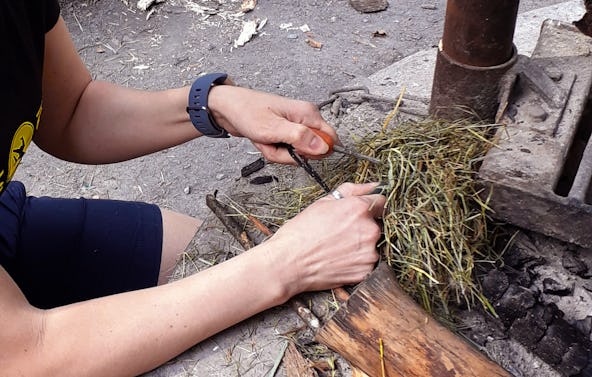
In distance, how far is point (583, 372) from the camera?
1.46 metres

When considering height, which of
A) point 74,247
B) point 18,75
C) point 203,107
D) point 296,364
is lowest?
point 74,247

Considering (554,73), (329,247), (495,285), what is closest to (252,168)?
(329,247)

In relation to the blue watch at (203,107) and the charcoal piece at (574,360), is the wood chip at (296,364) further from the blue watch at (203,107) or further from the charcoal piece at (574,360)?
the blue watch at (203,107)

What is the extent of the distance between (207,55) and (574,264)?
281 cm

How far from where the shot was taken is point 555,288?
161cm

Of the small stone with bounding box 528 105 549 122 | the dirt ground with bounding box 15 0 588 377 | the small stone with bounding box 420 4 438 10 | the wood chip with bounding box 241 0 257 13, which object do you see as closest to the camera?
the small stone with bounding box 528 105 549 122

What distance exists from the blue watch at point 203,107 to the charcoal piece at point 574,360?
106 cm

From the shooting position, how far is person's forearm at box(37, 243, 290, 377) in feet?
4.43

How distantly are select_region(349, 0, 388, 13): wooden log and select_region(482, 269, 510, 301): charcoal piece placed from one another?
2813mm

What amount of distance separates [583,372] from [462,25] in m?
0.85

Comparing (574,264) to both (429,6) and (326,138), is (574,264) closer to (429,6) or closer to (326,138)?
(326,138)

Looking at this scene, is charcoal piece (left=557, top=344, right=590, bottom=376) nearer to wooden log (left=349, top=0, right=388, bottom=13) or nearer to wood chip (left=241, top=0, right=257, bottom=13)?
wooden log (left=349, top=0, right=388, bottom=13)

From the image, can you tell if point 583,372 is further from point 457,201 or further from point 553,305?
point 457,201

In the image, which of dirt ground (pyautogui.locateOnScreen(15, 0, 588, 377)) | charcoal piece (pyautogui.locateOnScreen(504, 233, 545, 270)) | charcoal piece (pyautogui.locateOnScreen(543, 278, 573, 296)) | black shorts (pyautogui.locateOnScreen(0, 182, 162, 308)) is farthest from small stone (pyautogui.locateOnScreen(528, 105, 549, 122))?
Result: dirt ground (pyautogui.locateOnScreen(15, 0, 588, 377))
